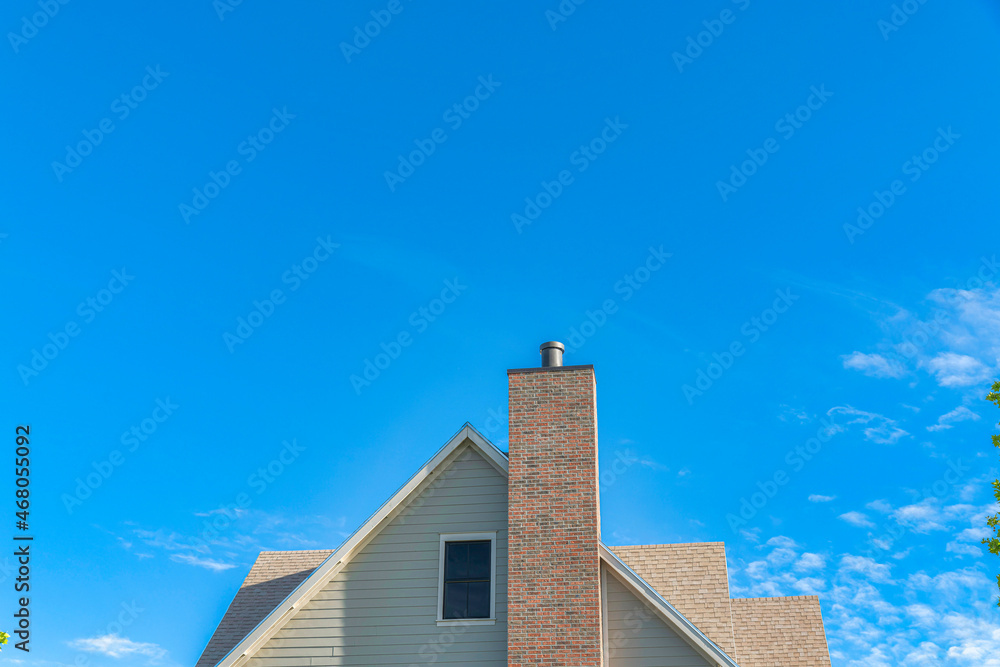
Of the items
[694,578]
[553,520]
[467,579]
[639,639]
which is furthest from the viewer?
[694,578]

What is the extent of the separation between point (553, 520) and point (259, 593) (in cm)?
797

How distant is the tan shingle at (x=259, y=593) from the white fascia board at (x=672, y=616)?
290 inches

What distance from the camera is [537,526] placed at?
50.9 feet

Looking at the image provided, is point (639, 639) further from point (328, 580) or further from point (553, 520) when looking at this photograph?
point (328, 580)

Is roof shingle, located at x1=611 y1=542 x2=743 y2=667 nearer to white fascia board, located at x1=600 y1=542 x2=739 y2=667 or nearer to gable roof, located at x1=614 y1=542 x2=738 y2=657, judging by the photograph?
gable roof, located at x1=614 y1=542 x2=738 y2=657

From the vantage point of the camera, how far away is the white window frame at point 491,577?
1546 cm

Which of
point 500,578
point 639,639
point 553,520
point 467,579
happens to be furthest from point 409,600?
point 639,639

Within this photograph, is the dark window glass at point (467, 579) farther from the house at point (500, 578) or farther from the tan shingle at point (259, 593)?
the tan shingle at point (259, 593)

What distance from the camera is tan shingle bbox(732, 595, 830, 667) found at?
1856 centimetres

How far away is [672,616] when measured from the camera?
49.2 ft

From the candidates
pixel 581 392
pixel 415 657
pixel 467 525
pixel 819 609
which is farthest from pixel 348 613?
pixel 819 609

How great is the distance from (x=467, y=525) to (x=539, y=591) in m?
1.92

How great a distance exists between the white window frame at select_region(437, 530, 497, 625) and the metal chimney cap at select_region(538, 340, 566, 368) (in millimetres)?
3265

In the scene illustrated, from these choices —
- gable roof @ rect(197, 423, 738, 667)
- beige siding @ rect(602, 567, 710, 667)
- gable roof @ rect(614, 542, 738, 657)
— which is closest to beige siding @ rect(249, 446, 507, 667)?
gable roof @ rect(197, 423, 738, 667)
